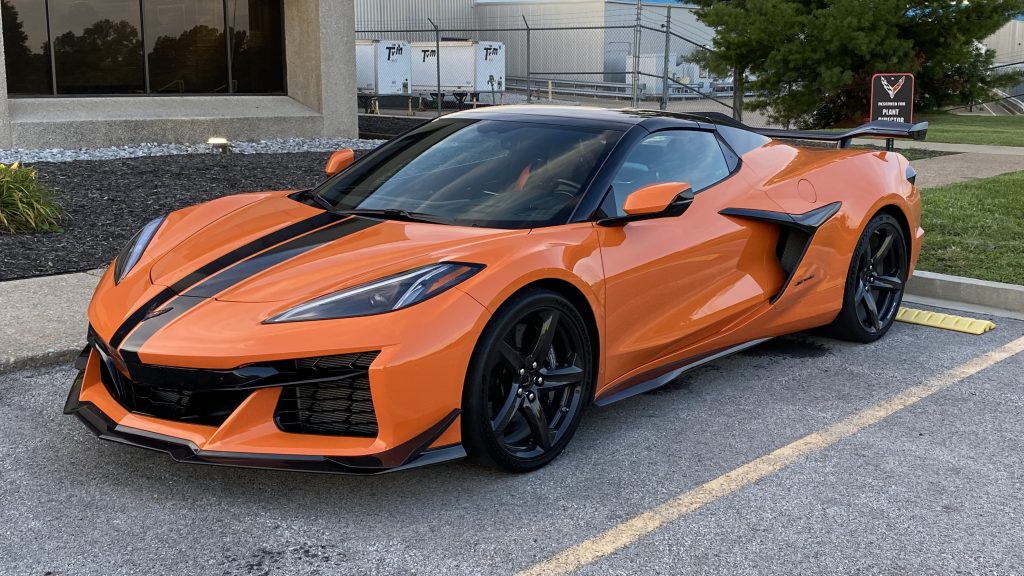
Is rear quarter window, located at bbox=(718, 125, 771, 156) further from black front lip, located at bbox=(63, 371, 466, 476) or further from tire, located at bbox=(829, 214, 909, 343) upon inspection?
black front lip, located at bbox=(63, 371, 466, 476)

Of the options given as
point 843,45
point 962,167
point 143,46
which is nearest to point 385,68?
point 843,45

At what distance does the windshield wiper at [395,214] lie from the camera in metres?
4.19

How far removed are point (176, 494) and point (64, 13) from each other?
1251 centimetres

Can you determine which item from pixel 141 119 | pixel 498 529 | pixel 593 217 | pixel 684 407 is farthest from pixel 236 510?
pixel 141 119

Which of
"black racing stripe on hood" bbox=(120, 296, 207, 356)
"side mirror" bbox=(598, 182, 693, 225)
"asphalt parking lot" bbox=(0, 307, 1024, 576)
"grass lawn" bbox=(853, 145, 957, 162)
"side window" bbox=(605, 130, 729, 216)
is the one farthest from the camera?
"grass lawn" bbox=(853, 145, 957, 162)

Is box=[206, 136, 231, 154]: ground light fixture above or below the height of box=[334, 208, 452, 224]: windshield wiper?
below

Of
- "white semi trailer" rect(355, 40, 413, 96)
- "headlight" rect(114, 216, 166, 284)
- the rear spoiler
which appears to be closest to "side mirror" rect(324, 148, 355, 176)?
"headlight" rect(114, 216, 166, 284)

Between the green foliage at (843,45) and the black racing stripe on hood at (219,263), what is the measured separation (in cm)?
1587

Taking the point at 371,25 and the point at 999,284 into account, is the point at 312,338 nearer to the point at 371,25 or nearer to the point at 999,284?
the point at 999,284

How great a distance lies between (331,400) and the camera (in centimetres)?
340

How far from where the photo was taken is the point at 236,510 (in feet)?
11.7

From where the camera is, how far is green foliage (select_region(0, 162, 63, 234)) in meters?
7.94

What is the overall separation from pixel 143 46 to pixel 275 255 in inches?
484

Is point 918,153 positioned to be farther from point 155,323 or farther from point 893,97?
point 155,323
